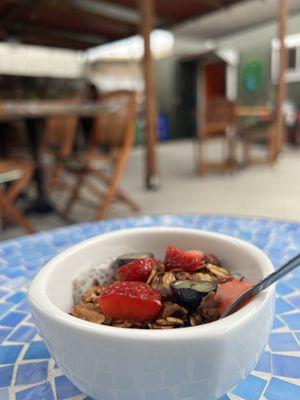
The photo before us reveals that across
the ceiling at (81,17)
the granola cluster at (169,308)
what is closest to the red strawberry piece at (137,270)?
the granola cluster at (169,308)

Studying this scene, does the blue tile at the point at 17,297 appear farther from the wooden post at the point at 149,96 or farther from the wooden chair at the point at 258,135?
the wooden chair at the point at 258,135

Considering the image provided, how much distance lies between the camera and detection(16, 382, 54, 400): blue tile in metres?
0.33

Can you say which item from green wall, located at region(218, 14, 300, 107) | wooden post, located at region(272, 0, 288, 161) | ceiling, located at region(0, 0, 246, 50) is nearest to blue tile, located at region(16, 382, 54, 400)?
wooden post, located at region(272, 0, 288, 161)

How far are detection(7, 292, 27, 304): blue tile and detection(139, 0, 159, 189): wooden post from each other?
3.50 m

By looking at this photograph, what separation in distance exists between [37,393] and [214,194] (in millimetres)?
3454

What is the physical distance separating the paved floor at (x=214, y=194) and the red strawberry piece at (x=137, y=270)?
7.91ft

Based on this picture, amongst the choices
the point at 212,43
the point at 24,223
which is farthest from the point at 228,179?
the point at 212,43

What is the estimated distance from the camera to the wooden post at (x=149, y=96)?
13.0 ft

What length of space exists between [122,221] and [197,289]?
49 centimetres

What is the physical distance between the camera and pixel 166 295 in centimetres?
34

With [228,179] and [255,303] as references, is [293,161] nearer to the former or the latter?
[228,179]

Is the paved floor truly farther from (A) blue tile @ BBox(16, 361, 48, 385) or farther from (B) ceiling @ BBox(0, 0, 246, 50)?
(B) ceiling @ BBox(0, 0, 246, 50)

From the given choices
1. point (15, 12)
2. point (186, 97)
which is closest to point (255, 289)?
point (15, 12)

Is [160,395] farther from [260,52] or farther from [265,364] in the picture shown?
[260,52]
